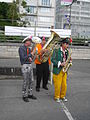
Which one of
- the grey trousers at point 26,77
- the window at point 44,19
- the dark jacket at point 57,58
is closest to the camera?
the grey trousers at point 26,77

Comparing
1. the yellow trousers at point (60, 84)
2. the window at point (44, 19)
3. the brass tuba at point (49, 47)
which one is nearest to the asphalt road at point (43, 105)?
the yellow trousers at point (60, 84)

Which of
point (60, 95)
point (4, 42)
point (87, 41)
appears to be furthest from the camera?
point (87, 41)

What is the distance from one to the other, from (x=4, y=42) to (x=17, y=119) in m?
13.0

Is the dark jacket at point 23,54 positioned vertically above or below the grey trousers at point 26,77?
above

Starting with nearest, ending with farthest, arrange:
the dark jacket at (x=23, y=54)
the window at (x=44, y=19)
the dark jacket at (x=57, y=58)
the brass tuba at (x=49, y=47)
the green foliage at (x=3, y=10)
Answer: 1. the dark jacket at (x=23, y=54)
2. the dark jacket at (x=57, y=58)
3. the brass tuba at (x=49, y=47)
4. the green foliage at (x=3, y=10)
5. the window at (x=44, y=19)

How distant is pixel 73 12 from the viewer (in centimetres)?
8788

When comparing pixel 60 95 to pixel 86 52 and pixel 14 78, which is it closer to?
pixel 14 78

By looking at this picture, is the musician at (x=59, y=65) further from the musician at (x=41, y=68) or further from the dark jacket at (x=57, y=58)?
the musician at (x=41, y=68)

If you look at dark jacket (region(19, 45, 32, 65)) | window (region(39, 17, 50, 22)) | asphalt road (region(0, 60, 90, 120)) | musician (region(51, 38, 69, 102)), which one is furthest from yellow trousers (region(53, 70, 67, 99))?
window (region(39, 17, 50, 22))

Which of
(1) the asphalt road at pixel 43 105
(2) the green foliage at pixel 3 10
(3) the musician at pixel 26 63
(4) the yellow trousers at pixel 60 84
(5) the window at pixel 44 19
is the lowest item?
(1) the asphalt road at pixel 43 105

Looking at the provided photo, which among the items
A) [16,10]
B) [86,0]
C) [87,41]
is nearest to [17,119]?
[87,41]

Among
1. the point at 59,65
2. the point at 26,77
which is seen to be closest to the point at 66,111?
the point at 59,65

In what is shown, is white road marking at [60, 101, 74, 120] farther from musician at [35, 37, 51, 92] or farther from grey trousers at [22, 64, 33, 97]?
musician at [35, 37, 51, 92]

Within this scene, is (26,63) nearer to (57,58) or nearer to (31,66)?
(31,66)
